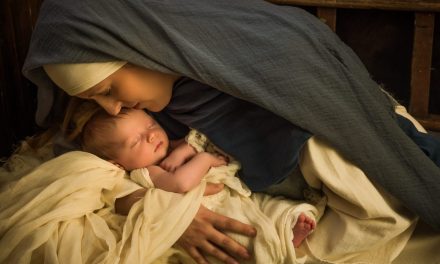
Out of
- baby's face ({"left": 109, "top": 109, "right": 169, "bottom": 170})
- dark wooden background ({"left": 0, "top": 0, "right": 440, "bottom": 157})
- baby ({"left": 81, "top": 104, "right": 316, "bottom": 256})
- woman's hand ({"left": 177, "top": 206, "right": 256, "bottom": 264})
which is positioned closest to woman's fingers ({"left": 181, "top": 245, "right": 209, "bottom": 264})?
woman's hand ({"left": 177, "top": 206, "right": 256, "bottom": 264})

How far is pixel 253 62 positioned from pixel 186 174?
311 millimetres

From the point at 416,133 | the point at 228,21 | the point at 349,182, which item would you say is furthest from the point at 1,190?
the point at 416,133

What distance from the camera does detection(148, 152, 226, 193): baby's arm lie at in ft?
3.99

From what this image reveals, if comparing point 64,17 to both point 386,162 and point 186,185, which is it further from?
point 386,162

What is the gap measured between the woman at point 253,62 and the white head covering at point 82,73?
2cm

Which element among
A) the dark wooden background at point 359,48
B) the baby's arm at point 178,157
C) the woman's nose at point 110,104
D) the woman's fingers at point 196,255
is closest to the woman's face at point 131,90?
the woman's nose at point 110,104

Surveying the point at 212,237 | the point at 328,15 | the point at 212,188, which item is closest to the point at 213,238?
the point at 212,237

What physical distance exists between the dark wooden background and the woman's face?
1.97ft

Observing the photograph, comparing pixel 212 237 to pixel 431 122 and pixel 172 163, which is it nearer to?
pixel 172 163

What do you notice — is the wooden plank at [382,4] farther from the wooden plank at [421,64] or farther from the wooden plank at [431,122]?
the wooden plank at [431,122]

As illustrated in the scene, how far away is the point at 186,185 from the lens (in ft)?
3.97

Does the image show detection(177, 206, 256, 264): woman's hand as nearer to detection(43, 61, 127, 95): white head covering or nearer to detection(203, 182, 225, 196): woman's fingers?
detection(203, 182, 225, 196): woman's fingers

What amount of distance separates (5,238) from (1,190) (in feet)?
0.63

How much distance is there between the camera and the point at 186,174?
1.22m
